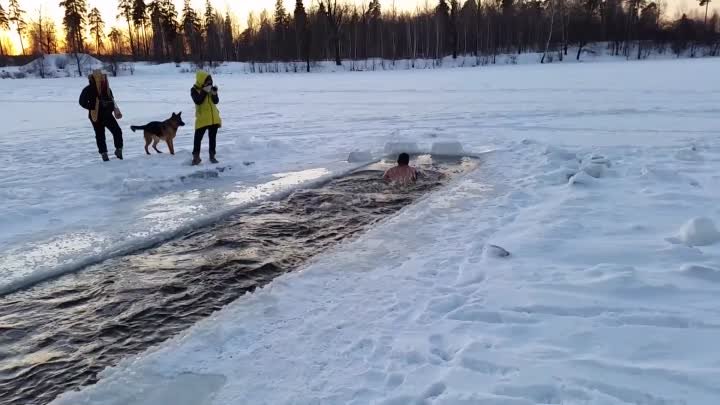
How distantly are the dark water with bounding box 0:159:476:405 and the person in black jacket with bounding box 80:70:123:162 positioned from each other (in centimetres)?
445

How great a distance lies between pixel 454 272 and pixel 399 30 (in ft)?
198

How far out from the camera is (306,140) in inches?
436

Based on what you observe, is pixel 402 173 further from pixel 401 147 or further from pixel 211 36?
pixel 211 36

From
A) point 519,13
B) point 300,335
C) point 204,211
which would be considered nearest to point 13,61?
point 519,13

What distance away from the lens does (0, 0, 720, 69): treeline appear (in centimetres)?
5300

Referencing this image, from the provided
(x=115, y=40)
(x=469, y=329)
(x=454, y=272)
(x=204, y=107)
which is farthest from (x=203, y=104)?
(x=115, y=40)

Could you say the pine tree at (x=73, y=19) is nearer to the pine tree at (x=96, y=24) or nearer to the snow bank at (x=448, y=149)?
the pine tree at (x=96, y=24)

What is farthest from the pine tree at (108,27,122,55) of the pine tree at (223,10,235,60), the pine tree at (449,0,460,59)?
the pine tree at (449,0,460,59)

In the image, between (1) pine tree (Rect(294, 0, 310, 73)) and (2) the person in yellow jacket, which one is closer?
(2) the person in yellow jacket

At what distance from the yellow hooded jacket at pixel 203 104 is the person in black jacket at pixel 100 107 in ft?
6.11

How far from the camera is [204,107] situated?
865cm

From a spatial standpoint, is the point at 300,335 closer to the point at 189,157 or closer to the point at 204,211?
the point at 204,211

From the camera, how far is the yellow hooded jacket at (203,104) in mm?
8422

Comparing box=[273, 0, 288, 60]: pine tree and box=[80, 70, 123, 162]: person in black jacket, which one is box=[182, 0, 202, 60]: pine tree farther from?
box=[80, 70, 123, 162]: person in black jacket
